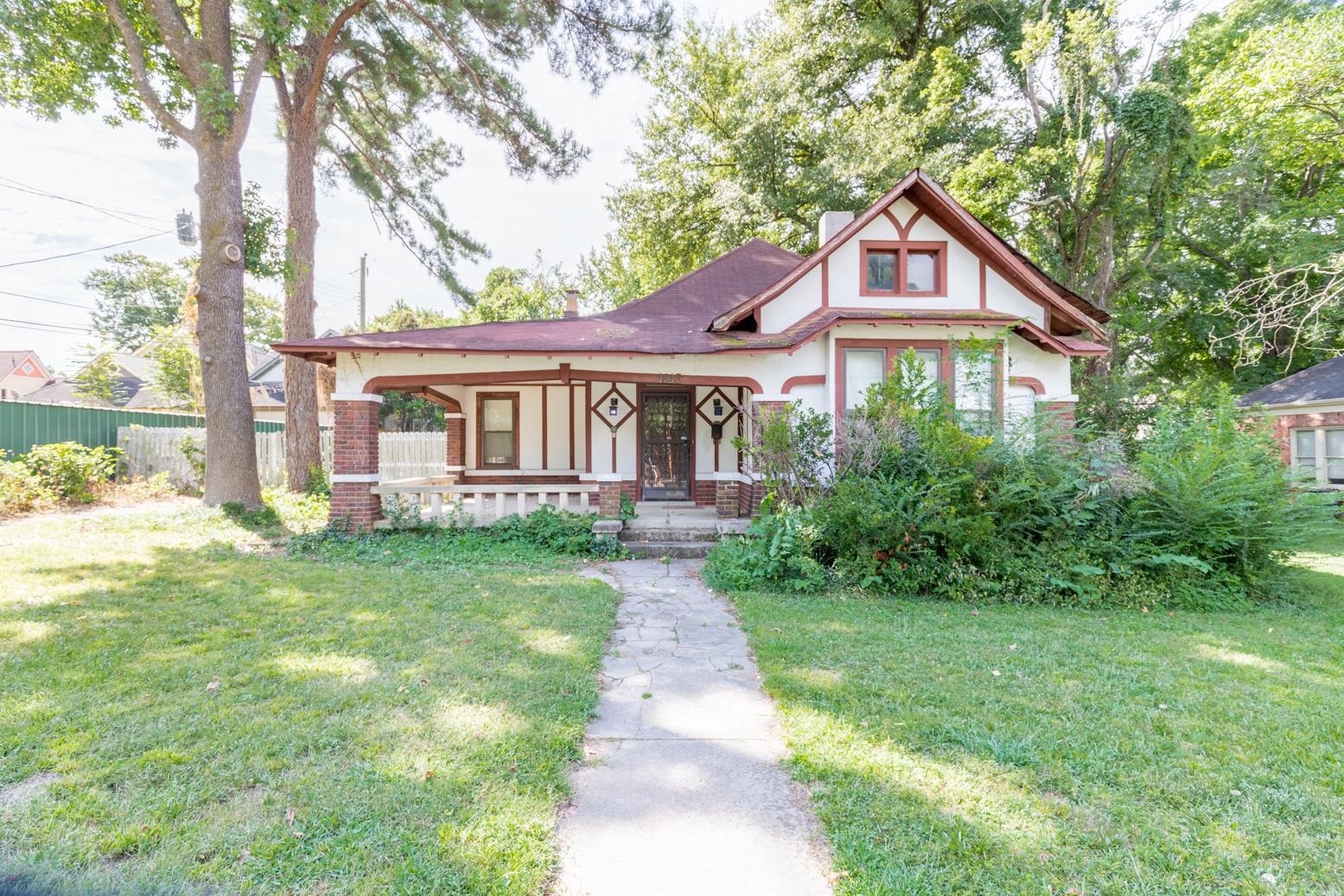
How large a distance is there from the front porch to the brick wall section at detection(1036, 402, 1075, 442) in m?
3.84

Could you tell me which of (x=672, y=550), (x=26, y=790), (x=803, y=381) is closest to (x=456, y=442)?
(x=672, y=550)

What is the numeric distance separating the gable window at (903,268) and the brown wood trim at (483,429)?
7511 mm

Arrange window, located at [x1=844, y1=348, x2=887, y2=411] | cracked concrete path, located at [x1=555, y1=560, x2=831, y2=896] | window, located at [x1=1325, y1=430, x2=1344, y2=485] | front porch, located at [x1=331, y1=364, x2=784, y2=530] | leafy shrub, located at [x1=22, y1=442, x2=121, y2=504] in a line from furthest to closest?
window, located at [x1=1325, y1=430, x2=1344, y2=485]
leafy shrub, located at [x1=22, y1=442, x2=121, y2=504]
window, located at [x1=844, y1=348, x2=887, y2=411]
front porch, located at [x1=331, y1=364, x2=784, y2=530]
cracked concrete path, located at [x1=555, y1=560, x2=831, y2=896]

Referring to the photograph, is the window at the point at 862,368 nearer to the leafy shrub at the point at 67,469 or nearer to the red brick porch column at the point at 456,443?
the red brick porch column at the point at 456,443

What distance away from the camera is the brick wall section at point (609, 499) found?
9.27 metres

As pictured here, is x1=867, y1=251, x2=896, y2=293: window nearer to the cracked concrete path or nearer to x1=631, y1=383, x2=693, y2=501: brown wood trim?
x1=631, y1=383, x2=693, y2=501: brown wood trim

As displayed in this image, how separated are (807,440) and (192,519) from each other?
9.93 meters

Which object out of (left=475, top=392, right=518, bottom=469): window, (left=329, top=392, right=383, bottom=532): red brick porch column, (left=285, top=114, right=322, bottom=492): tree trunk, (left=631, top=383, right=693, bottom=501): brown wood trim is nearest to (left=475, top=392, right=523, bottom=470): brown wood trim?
(left=475, top=392, right=518, bottom=469): window

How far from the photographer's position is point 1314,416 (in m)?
13.9

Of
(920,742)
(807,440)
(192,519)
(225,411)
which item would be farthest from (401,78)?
(920,742)

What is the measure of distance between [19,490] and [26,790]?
38.4 ft

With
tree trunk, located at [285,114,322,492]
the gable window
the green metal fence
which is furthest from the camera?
tree trunk, located at [285,114,322,492]

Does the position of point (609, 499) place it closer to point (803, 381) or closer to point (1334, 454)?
point (803, 381)

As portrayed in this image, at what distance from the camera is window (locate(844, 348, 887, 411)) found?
9430 millimetres
